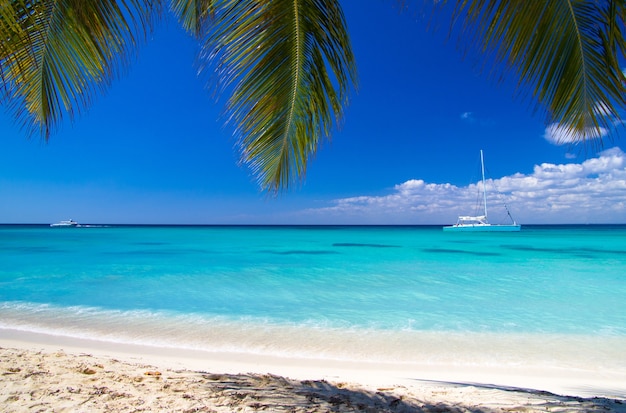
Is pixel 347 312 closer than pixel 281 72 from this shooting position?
No

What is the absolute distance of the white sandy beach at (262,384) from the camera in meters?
2.62

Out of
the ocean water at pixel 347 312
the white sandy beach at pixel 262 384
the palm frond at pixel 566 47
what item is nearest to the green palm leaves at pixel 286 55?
the palm frond at pixel 566 47

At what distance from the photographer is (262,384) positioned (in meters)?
3.13

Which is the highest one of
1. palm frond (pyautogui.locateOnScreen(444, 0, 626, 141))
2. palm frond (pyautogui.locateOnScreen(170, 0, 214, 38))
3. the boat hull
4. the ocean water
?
palm frond (pyautogui.locateOnScreen(170, 0, 214, 38))

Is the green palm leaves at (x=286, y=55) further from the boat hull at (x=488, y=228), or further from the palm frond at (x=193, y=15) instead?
the boat hull at (x=488, y=228)

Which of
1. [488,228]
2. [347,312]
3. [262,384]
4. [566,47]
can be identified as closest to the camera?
[566,47]

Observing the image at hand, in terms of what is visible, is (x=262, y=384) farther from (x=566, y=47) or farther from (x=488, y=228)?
(x=488, y=228)

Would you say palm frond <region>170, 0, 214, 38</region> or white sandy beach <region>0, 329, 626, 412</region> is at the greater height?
palm frond <region>170, 0, 214, 38</region>

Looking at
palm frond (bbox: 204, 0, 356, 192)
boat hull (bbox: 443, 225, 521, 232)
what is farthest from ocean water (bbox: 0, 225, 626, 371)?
boat hull (bbox: 443, 225, 521, 232)

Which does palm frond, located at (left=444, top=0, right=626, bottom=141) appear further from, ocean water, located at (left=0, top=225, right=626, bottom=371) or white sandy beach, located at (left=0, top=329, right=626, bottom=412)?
ocean water, located at (left=0, top=225, right=626, bottom=371)

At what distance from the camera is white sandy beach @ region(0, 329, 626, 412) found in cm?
262

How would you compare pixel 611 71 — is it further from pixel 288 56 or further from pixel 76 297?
pixel 76 297

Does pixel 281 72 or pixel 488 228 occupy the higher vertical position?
pixel 281 72

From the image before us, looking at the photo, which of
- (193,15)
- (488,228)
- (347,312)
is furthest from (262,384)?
(488,228)
